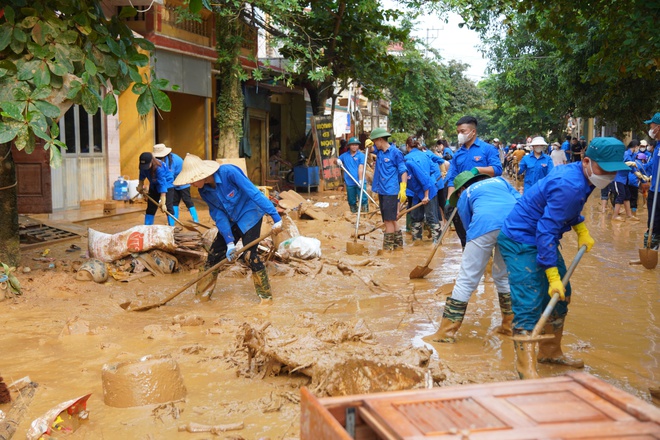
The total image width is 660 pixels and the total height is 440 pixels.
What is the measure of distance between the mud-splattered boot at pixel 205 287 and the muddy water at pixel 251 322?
0.40 ft

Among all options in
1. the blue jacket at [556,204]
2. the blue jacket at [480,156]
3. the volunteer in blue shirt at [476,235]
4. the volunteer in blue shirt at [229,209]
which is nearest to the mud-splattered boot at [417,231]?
the blue jacket at [480,156]

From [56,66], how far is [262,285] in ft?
9.43

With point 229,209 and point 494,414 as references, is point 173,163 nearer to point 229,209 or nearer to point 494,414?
point 229,209

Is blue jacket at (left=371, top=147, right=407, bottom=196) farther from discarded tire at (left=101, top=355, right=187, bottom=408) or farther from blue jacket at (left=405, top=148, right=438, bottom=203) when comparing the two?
discarded tire at (left=101, top=355, right=187, bottom=408)

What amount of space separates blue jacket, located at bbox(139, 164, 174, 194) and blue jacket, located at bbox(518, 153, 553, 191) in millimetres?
6271

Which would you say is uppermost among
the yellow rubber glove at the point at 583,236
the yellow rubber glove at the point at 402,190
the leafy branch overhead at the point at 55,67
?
the leafy branch overhead at the point at 55,67

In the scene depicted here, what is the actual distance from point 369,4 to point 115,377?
12747mm

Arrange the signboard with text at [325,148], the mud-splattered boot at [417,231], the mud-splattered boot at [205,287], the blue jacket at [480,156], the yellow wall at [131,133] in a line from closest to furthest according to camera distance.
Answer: the mud-splattered boot at [205,287]
the blue jacket at [480,156]
the mud-splattered boot at [417,231]
the yellow wall at [131,133]
the signboard with text at [325,148]

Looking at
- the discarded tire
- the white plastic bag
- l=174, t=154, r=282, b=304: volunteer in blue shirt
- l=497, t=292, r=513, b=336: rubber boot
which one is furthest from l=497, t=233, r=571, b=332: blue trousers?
the white plastic bag

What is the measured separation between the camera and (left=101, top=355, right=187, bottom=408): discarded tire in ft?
13.6

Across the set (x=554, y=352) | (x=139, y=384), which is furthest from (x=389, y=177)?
(x=139, y=384)

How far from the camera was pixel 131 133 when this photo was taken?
1493 centimetres

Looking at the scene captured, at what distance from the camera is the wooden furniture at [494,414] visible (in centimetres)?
212

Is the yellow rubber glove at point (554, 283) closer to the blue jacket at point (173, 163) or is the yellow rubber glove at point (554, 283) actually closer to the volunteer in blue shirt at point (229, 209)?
the volunteer in blue shirt at point (229, 209)
